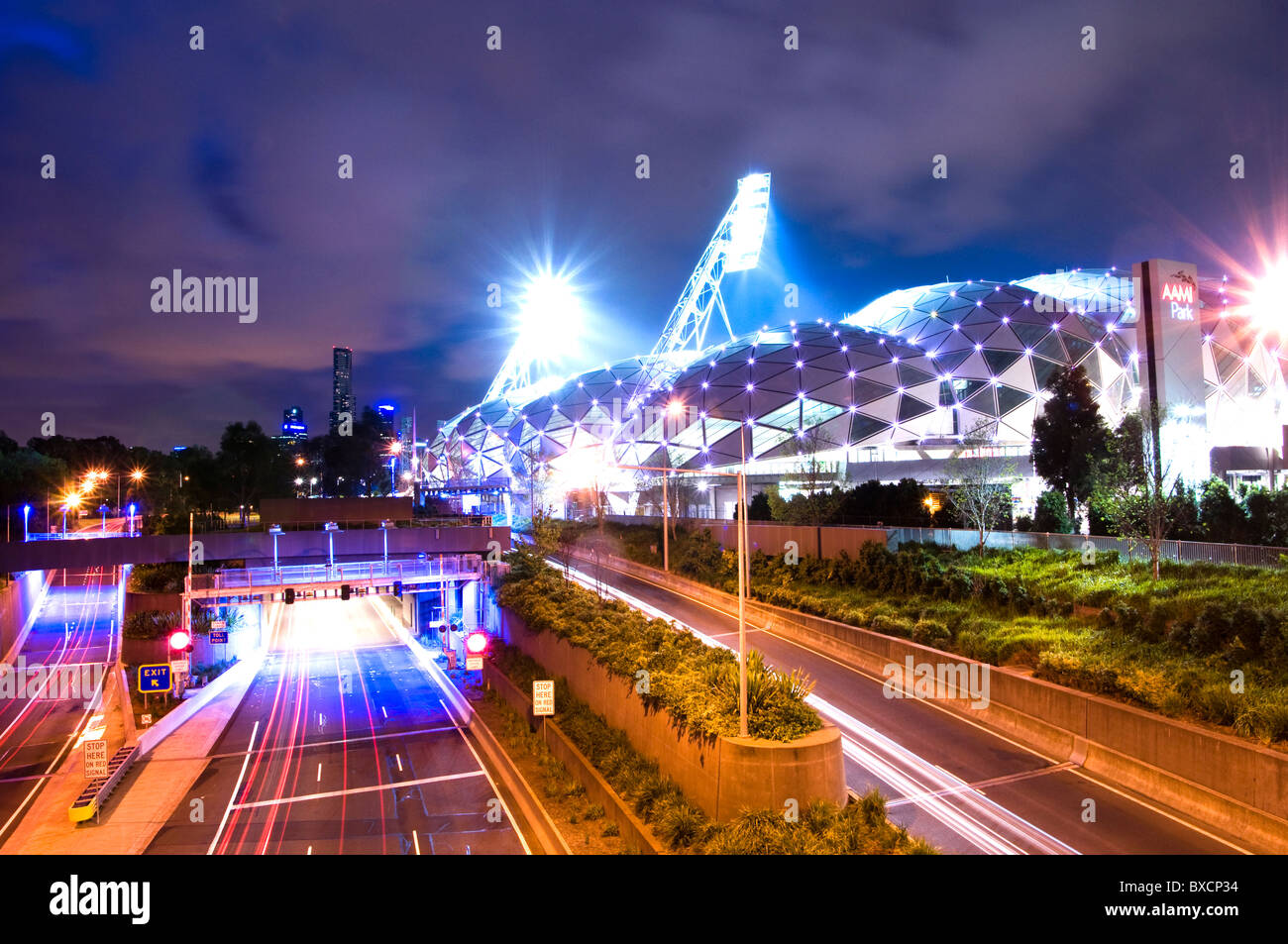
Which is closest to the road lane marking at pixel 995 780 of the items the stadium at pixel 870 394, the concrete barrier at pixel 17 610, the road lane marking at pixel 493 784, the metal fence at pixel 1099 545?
the road lane marking at pixel 493 784

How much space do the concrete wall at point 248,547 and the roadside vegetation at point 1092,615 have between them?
19.1 m

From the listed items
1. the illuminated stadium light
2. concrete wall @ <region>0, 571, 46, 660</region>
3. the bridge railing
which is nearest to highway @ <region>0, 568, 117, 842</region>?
concrete wall @ <region>0, 571, 46, 660</region>

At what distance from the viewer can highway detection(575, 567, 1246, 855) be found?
13.2 metres

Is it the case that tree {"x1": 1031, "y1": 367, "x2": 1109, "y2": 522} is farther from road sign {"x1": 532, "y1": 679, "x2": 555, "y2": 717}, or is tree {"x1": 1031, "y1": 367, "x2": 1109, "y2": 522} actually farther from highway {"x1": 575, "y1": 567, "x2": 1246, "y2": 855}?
road sign {"x1": 532, "y1": 679, "x2": 555, "y2": 717}

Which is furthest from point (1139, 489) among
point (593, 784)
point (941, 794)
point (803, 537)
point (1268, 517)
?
point (593, 784)

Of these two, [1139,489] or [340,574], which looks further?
[340,574]

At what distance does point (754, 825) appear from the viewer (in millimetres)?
12102

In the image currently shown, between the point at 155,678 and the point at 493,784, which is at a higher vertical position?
the point at 155,678

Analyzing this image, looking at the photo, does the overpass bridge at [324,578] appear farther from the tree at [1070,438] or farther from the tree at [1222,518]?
the tree at [1222,518]

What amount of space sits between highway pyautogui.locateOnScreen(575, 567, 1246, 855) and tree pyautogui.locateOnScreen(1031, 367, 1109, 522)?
66.5 feet

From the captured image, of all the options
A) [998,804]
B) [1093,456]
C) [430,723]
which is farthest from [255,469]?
[998,804]

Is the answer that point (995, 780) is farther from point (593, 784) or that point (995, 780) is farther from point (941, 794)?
point (593, 784)

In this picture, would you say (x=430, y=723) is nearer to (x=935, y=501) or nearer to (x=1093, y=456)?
(x=935, y=501)

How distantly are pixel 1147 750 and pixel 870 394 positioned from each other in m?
50.8
